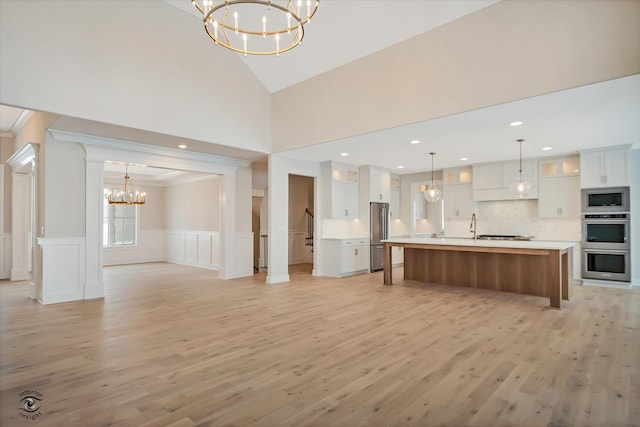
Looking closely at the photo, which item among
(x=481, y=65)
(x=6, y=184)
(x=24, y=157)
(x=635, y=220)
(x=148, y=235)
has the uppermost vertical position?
(x=481, y=65)

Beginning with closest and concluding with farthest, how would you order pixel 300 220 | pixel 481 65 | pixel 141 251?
pixel 481 65, pixel 141 251, pixel 300 220

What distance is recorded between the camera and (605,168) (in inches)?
264

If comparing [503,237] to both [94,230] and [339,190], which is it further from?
[94,230]

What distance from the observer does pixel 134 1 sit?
17.0 ft

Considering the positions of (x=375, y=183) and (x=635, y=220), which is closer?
(x=635, y=220)

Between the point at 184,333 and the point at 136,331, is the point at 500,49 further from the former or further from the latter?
the point at 136,331

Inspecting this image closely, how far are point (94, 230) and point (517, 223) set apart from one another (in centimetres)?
887

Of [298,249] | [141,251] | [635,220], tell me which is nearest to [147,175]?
[141,251]

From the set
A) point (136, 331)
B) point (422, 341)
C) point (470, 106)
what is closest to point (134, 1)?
point (136, 331)

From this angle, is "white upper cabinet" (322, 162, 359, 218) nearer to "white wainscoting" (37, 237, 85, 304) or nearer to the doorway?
the doorway

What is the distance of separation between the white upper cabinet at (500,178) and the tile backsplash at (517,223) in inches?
15.8

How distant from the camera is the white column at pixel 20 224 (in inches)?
315

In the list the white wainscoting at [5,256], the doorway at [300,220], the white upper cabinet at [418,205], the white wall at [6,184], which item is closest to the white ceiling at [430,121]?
the white wall at [6,184]

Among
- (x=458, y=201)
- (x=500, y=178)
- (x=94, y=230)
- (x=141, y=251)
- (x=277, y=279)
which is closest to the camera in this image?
(x=94, y=230)
